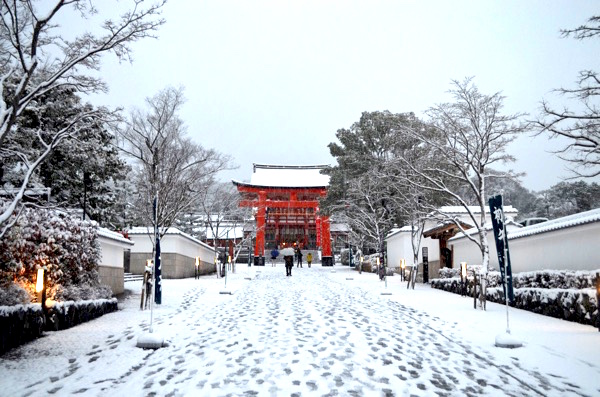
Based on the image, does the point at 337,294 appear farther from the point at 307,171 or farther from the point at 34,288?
the point at 307,171

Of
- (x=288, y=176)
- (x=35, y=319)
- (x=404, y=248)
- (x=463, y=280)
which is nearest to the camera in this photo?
(x=35, y=319)

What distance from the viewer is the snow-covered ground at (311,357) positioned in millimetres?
5289

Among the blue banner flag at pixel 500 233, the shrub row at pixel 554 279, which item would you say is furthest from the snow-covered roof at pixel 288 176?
the blue banner flag at pixel 500 233

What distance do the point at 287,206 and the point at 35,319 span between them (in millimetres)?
42677

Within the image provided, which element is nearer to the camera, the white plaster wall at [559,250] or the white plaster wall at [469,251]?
the white plaster wall at [559,250]

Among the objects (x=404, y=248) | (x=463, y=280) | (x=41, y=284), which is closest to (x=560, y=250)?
(x=463, y=280)

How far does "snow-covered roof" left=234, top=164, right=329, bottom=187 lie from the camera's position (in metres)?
52.1

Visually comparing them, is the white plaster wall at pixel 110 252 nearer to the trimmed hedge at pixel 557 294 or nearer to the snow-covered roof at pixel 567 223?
the trimmed hedge at pixel 557 294

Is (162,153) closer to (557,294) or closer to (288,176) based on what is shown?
(557,294)

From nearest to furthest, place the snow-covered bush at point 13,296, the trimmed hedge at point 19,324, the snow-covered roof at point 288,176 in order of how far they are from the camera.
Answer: the trimmed hedge at point 19,324, the snow-covered bush at point 13,296, the snow-covered roof at point 288,176

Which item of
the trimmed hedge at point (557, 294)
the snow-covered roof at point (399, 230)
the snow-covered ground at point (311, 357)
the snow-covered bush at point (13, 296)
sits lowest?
the snow-covered ground at point (311, 357)

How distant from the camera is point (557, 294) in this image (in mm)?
10461

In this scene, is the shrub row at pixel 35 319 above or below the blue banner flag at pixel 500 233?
below

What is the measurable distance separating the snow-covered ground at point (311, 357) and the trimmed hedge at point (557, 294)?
37cm
